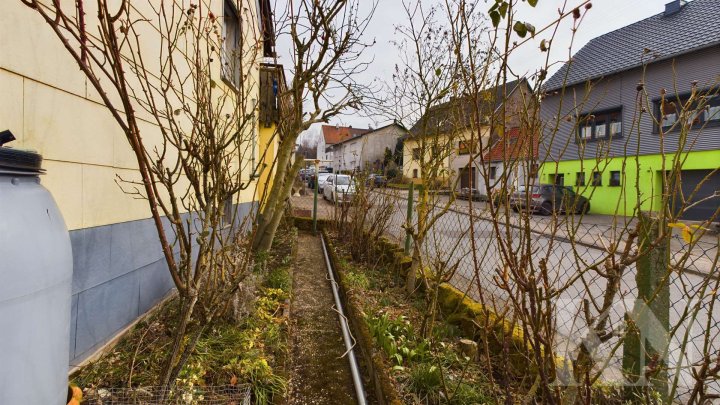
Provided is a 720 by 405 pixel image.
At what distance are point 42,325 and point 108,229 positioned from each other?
1.69 m

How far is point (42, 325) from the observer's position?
1.20 metres

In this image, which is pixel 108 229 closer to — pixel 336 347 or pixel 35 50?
pixel 35 50

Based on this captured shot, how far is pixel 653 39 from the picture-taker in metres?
16.6

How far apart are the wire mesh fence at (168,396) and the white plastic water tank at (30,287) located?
651mm

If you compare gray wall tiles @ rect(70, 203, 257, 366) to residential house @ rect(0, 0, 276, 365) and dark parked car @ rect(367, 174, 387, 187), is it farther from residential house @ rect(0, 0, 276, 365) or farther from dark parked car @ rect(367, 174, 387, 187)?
dark parked car @ rect(367, 174, 387, 187)

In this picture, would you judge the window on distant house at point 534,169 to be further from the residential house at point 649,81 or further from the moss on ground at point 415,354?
the residential house at point 649,81

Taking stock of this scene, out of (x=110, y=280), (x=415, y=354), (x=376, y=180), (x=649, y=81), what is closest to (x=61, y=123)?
(x=110, y=280)

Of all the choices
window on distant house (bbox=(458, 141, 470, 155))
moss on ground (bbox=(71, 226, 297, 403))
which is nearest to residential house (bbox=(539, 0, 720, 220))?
window on distant house (bbox=(458, 141, 470, 155))

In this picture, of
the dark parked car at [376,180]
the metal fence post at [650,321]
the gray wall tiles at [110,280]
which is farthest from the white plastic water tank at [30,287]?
the dark parked car at [376,180]

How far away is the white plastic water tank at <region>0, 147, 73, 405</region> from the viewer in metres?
1.09

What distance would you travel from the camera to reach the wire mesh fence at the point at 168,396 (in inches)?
76.1

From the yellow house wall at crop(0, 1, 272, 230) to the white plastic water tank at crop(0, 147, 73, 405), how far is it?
0.96 meters

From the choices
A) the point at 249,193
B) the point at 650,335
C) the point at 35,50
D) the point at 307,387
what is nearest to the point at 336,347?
the point at 307,387

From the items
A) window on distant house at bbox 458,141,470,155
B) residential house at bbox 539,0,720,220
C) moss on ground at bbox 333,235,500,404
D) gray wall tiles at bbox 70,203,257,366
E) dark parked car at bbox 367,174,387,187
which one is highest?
residential house at bbox 539,0,720,220
